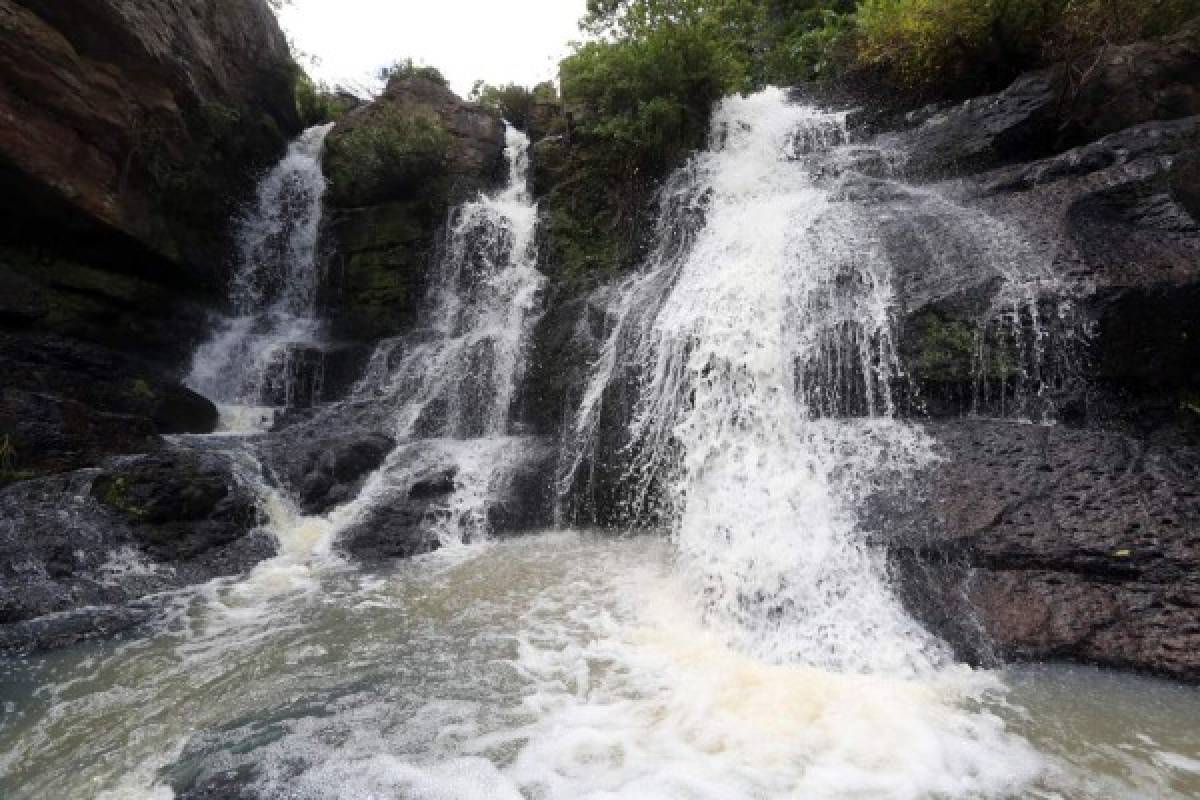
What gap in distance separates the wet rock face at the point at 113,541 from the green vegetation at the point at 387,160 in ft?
22.1

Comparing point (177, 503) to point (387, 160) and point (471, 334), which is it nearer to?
point (471, 334)

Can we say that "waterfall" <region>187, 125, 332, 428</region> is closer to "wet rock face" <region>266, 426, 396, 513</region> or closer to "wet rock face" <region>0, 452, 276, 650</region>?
"wet rock face" <region>266, 426, 396, 513</region>

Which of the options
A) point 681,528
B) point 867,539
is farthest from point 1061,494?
point 681,528

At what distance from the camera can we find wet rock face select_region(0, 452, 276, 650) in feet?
17.1

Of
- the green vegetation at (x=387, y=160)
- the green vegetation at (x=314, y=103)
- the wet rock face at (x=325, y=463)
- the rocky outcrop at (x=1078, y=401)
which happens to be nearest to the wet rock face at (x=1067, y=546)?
the rocky outcrop at (x=1078, y=401)

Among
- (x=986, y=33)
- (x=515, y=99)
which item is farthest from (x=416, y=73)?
(x=986, y=33)

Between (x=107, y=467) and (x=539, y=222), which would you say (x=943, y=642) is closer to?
(x=107, y=467)

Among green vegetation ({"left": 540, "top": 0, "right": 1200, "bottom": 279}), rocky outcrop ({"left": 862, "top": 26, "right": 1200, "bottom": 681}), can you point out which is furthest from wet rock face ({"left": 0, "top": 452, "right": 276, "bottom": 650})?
rocky outcrop ({"left": 862, "top": 26, "right": 1200, "bottom": 681})

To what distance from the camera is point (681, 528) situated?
607cm

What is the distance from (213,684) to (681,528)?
12.9 feet

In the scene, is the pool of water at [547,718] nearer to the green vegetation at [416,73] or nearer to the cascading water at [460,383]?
the cascading water at [460,383]

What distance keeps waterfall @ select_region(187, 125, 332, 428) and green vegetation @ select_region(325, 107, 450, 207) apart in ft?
3.26

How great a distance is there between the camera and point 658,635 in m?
4.64

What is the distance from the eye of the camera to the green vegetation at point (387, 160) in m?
12.0
